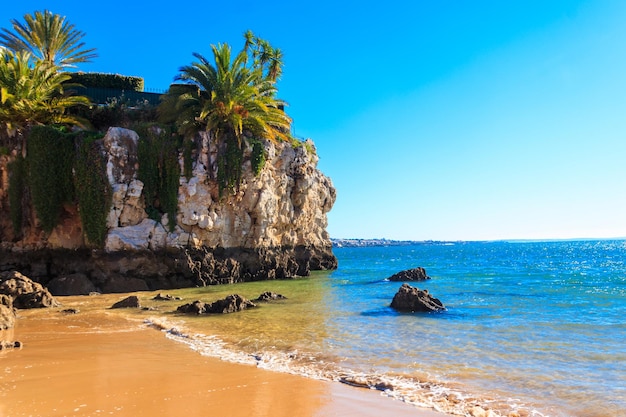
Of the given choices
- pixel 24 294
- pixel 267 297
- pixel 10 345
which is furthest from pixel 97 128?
pixel 10 345

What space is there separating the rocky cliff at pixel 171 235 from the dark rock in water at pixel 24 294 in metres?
5.02

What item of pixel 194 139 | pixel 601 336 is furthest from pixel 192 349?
pixel 194 139

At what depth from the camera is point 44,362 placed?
7.63 metres

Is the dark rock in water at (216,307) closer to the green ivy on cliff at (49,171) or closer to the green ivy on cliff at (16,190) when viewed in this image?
the green ivy on cliff at (49,171)

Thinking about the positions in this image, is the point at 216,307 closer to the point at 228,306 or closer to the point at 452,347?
the point at 228,306

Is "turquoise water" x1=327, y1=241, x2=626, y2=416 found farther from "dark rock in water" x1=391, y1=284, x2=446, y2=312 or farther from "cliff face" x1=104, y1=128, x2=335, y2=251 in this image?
"cliff face" x1=104, y1=128, x2=335, y2=251

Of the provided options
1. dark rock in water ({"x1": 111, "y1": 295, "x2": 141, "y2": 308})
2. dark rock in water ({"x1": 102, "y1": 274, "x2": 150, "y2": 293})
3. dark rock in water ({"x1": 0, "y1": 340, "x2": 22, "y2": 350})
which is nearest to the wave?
dark rock in water ({"x1": 0, "y1": 340, "x2": 22, "y2": 350})

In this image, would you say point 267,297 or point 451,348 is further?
point 267,297

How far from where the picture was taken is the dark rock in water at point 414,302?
14.9 metres

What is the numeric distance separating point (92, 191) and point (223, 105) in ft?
27.6

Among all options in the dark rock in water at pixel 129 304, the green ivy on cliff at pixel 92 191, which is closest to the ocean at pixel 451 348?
the dark rock in water at pixel 129 304

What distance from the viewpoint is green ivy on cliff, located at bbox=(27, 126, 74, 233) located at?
21.8m

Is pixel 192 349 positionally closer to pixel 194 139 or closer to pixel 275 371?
pixel 275 371

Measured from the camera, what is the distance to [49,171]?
2206 cm
